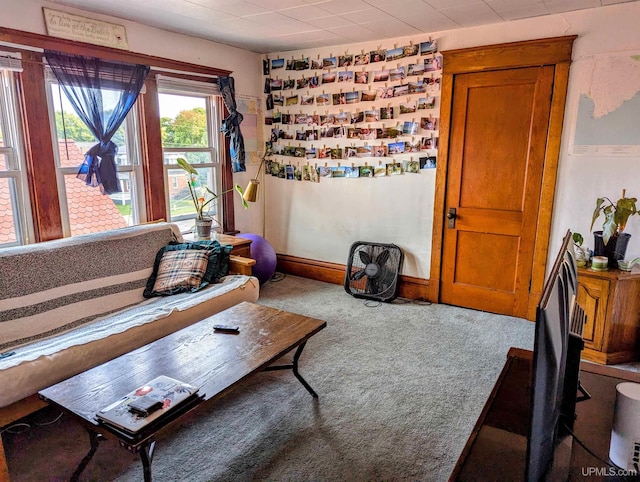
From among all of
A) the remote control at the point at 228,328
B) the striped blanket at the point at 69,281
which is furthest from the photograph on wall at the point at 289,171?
the remote control at the point at 228,328

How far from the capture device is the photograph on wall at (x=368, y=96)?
396 cm

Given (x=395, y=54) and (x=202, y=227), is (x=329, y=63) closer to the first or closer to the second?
(x=395, y=54)

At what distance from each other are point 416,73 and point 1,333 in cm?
351

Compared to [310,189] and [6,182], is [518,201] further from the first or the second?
[6,182]

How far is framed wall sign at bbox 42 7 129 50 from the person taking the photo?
9.34 feet

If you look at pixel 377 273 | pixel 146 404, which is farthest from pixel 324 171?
pixel 146 404

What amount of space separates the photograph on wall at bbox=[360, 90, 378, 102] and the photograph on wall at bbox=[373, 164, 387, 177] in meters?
0.62

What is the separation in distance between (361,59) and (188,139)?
1771mm

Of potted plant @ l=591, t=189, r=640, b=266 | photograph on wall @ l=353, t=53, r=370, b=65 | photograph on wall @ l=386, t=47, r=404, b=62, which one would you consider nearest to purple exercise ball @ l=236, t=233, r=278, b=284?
photograph on wall @ l=353, t=53, r=370, b=65

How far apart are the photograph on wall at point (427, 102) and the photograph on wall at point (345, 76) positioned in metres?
0.73

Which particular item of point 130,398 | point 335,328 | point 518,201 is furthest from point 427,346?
point 130,398

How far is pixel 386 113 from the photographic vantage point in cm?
392

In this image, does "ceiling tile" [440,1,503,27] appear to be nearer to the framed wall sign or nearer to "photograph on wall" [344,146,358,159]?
"photograph on wall" [344,146,358,159]

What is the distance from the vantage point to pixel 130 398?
1.56 metres
